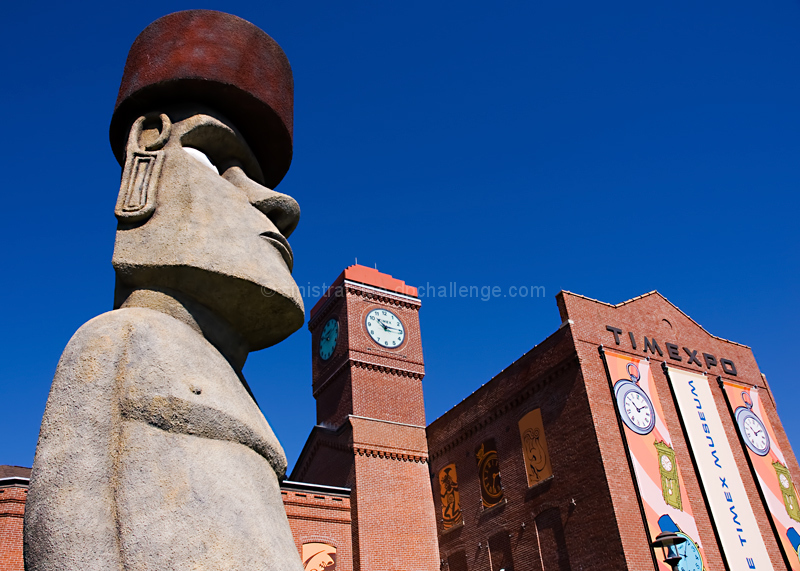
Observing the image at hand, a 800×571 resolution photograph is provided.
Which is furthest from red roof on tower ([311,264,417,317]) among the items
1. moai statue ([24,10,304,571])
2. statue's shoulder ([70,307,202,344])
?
statue's shoulder ([70,307,202,344])

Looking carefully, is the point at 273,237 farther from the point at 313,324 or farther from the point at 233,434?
the point at 313,324

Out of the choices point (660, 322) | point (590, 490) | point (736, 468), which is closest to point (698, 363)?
point (660, 322)

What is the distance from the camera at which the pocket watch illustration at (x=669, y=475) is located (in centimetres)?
1694

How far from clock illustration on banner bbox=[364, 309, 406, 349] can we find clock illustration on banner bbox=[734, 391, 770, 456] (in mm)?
11961

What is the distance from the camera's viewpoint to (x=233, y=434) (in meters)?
2.30

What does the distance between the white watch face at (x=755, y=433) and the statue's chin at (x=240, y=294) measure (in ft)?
70.0

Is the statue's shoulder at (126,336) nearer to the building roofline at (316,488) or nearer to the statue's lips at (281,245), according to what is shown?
the statue's lips at (281,245)

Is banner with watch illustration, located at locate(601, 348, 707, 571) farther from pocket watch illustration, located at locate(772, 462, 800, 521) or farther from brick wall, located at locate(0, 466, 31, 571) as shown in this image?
brick wall, located at locate(0, 466, 31, 571)

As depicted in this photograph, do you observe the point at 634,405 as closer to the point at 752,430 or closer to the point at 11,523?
the point at 752,430

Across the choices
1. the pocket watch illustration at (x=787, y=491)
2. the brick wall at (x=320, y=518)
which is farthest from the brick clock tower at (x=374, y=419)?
the pocket watch illustration at (x=787, y=491)

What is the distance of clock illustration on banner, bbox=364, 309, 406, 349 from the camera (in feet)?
78.4

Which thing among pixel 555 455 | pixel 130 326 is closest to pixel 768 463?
pixel 555 455

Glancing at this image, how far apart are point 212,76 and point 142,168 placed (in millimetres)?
630

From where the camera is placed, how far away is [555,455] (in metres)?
18.4
